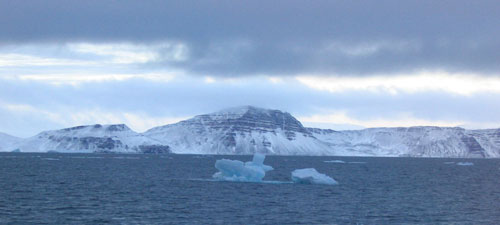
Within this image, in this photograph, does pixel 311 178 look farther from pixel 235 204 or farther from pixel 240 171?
pixel 235 204

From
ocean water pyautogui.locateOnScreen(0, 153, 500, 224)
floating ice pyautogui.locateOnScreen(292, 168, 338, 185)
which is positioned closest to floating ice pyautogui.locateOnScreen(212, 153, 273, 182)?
ocean water pyautogui.locateOnScreen(0, 153, 500, 224)

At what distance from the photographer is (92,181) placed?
97812 mm

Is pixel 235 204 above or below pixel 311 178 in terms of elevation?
below

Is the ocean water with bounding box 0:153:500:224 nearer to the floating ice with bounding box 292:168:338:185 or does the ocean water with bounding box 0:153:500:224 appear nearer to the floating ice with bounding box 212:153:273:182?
the floating ice with bounding box 292:168:338:185

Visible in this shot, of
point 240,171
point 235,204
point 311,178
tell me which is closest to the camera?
point 235,204

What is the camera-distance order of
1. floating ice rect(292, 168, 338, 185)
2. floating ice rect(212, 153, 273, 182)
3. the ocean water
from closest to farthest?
the ocean water
floating ice rect(292, 168, 338, 185)
floating ice rect(212, 153, 273, 182)

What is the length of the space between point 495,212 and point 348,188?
30548 mm

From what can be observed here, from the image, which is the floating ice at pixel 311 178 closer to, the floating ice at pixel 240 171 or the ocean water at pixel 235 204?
the ocean water at pixel 235 204

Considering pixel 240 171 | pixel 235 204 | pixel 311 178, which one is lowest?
pixel 235 204

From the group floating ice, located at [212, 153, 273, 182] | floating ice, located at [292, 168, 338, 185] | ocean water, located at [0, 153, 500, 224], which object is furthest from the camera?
floating ice, located at [212, 153, 273, 182]

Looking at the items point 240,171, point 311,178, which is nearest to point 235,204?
point 311,178

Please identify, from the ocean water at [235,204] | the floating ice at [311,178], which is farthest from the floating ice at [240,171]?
the floating ice at [311,178]

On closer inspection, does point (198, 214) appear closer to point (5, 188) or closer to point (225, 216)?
point (225, 216)

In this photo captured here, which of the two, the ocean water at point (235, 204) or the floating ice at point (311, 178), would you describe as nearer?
the ocean water at point (235, 204)
